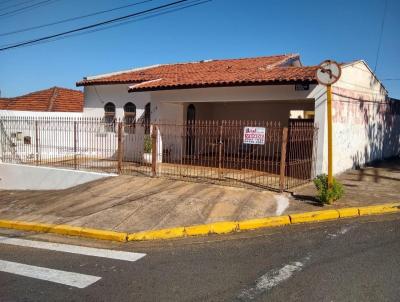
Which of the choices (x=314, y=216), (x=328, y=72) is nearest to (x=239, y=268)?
(x=314, y=216)

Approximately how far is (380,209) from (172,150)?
883cm

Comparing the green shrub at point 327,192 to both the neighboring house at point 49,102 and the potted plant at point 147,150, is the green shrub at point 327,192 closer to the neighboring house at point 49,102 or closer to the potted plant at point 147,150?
the potted plant at point 147,150

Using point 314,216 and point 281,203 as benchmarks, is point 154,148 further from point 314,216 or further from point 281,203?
point 314,216

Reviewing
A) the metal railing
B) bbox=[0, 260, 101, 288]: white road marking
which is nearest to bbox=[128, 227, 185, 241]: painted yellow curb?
bbox=[0, 260, 101, 288]: white road marking

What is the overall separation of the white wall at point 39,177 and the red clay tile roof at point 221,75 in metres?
3.82

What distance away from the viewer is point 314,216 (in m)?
7.73

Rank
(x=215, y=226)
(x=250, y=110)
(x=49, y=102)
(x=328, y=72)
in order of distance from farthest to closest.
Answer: (x=49, y=102) → (x=250, y=110) → (x=328, y=72) → (x=215, y=226)

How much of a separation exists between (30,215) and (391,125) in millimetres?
15194

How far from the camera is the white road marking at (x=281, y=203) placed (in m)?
8.14

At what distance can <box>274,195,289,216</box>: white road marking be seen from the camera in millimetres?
8141

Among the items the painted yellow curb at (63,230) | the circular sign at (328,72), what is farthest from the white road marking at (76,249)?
the circular sign at (328,72)

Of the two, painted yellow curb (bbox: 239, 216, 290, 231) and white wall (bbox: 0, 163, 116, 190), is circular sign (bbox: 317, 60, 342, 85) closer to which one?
painted yellow curb (bbox: 239, 216, 290, 231)

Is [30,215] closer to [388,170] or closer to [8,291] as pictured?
[8,291]

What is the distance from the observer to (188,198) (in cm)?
912
